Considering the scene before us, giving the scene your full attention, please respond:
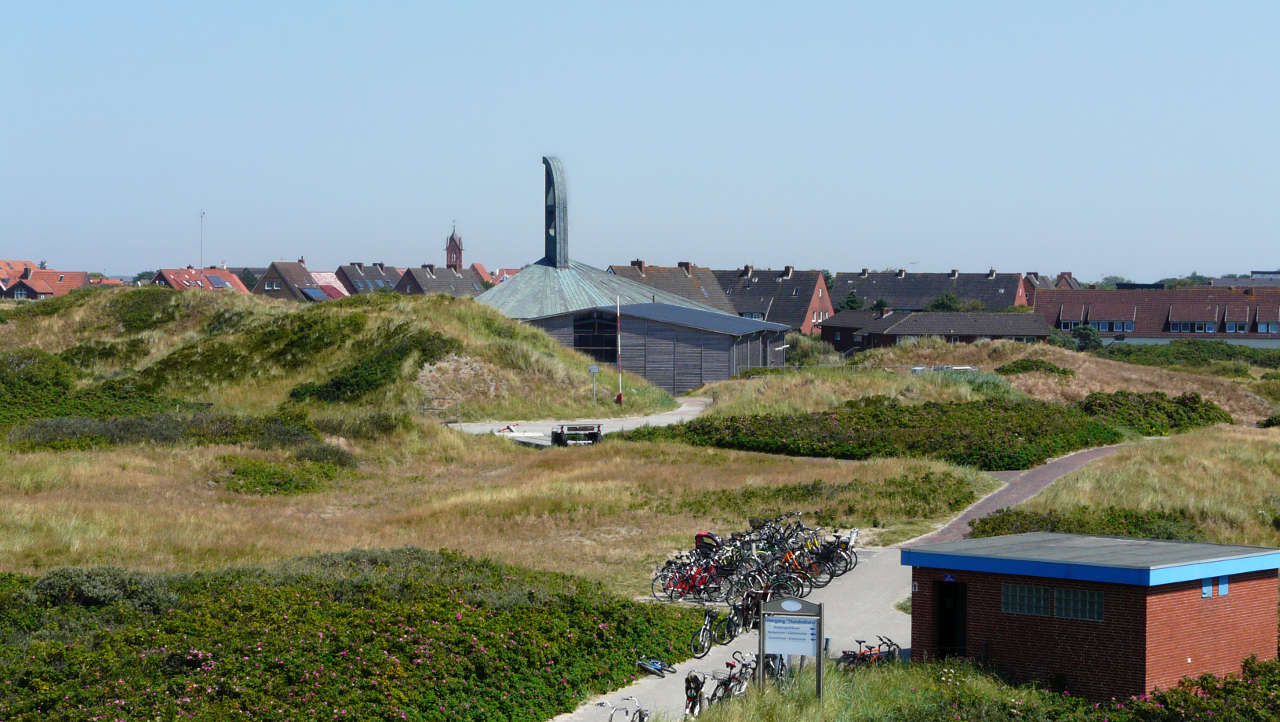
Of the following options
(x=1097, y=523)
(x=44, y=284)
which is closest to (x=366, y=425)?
(x=1097, y=523)

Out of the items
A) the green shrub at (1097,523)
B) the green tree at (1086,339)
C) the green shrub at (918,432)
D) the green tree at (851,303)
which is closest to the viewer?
the green shrub at (1097,523)

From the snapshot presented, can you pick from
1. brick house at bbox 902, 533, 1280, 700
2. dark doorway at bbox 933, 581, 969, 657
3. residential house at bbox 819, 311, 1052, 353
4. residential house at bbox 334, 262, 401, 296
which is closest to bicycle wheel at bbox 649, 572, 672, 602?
brick house at bbox 902, 533, 1280, 700

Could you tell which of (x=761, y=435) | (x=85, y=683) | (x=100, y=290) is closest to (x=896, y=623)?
(x=85, y=683)

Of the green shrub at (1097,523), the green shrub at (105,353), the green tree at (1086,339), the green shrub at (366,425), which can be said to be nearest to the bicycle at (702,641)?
the green shrub at (1097,523)

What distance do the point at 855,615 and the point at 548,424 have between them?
33.8 metres

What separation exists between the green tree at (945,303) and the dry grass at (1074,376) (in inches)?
1519

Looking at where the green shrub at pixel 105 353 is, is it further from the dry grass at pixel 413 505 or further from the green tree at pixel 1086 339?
the green tree at pixel 1086 339

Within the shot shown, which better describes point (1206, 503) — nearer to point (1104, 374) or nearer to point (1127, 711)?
point (1127, 711)

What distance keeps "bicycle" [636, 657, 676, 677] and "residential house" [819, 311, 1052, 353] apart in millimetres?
82160

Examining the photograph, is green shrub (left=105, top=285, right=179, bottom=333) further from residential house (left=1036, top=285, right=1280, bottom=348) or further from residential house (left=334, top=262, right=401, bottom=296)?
residential house (left=334, top=262, right=401, bottom=296)

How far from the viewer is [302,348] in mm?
64312

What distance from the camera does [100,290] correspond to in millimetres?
79812

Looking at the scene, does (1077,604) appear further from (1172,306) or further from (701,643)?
(1172,306)

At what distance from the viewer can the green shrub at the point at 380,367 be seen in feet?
189
